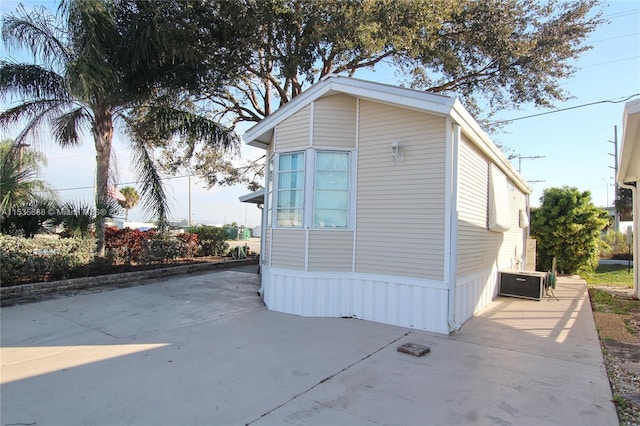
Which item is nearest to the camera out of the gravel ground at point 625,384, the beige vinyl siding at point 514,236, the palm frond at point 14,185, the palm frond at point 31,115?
the gravel ground at point 625,384

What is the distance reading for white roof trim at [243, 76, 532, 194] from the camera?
18.3 ft

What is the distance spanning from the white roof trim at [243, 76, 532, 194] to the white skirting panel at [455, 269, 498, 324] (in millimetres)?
2546

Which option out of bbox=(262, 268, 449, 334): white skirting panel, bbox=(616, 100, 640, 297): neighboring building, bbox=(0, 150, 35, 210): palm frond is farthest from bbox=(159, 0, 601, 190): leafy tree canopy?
bbox=(262, 268, 449, 334): white skirting panel

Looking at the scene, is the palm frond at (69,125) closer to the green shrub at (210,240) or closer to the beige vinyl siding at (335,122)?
the green shrub at (210,240)

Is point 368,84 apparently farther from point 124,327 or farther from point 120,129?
point 120,129

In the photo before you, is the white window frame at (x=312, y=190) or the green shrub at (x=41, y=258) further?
the green shrub at (x=41, y=258)

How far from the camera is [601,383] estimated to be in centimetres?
397

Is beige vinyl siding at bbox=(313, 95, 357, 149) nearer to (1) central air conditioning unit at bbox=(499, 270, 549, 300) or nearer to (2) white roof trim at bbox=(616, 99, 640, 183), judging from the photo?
(2) white roof trim at bbox=(616, 99, 640, 183)

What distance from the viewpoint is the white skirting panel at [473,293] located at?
629 cm

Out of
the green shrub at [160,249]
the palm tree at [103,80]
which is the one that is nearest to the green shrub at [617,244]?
the palm tree at [103,80]

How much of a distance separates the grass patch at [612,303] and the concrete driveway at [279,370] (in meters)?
1.68

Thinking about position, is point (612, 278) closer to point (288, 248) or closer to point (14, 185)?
point (288, 248)

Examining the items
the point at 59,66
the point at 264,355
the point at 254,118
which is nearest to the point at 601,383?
the point at 264,355

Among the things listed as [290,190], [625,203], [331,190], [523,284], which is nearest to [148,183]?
[290,190]
